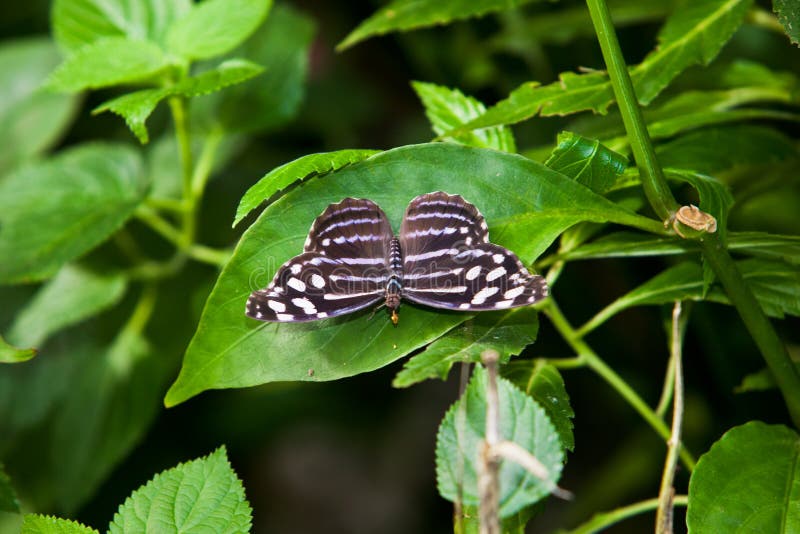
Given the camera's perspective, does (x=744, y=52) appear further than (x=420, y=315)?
Yes

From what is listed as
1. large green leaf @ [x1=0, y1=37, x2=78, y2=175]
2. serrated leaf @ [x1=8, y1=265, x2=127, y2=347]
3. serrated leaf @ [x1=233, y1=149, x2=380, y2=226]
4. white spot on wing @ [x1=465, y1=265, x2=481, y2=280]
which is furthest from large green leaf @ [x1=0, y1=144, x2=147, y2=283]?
white spot on wing @ [x1=465, y1=265, x2=481, y2=280]

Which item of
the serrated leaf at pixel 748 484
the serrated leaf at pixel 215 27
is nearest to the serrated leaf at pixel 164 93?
the serrated leaf at pixel 215 27

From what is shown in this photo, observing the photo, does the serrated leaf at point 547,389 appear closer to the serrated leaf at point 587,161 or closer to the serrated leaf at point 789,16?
the serrated leaf at point 587,161

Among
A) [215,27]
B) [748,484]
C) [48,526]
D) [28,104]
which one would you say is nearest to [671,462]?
[748,484]

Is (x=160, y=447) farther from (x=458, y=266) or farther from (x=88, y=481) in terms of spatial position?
(x=458, y=266)

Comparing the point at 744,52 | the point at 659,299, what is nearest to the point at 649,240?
the point at 659,299

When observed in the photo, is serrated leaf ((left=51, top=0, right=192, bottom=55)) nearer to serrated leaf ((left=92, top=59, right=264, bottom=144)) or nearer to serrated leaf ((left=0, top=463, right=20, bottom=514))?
serrated leaf ((left=92, top=59, right=264, bottom=144))

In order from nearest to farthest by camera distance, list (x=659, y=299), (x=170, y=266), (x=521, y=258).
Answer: (x=521, y=258), (x=659, y=299), (x=170, y=266)
